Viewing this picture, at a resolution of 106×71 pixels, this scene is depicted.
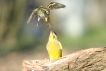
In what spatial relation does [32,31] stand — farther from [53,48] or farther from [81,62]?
[81,62]

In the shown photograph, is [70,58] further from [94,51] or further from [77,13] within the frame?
[77,13]

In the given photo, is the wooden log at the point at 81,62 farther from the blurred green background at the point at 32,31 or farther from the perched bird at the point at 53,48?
the blurred green background at the point at 32,31

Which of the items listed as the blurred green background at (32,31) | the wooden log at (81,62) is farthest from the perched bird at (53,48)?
the blurred green background at (32,31)

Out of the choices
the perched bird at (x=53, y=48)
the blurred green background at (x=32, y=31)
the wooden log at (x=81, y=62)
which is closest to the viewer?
the wooden log at (x=81, y=62)

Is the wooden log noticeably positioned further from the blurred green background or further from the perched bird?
the blurred green background

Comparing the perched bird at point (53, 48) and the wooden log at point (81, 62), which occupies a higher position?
the perched bird at point (53, 48)

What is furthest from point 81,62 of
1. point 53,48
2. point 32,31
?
point 32,31

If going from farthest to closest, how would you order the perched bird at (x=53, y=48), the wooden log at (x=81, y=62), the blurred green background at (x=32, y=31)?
the blurred green background at (x=32, y=31) < the perched bird at (x=53, y=48) < the wooden log at (x=81, y=62)

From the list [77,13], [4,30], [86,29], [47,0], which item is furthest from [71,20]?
[4,30]

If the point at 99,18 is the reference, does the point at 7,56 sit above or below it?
below
